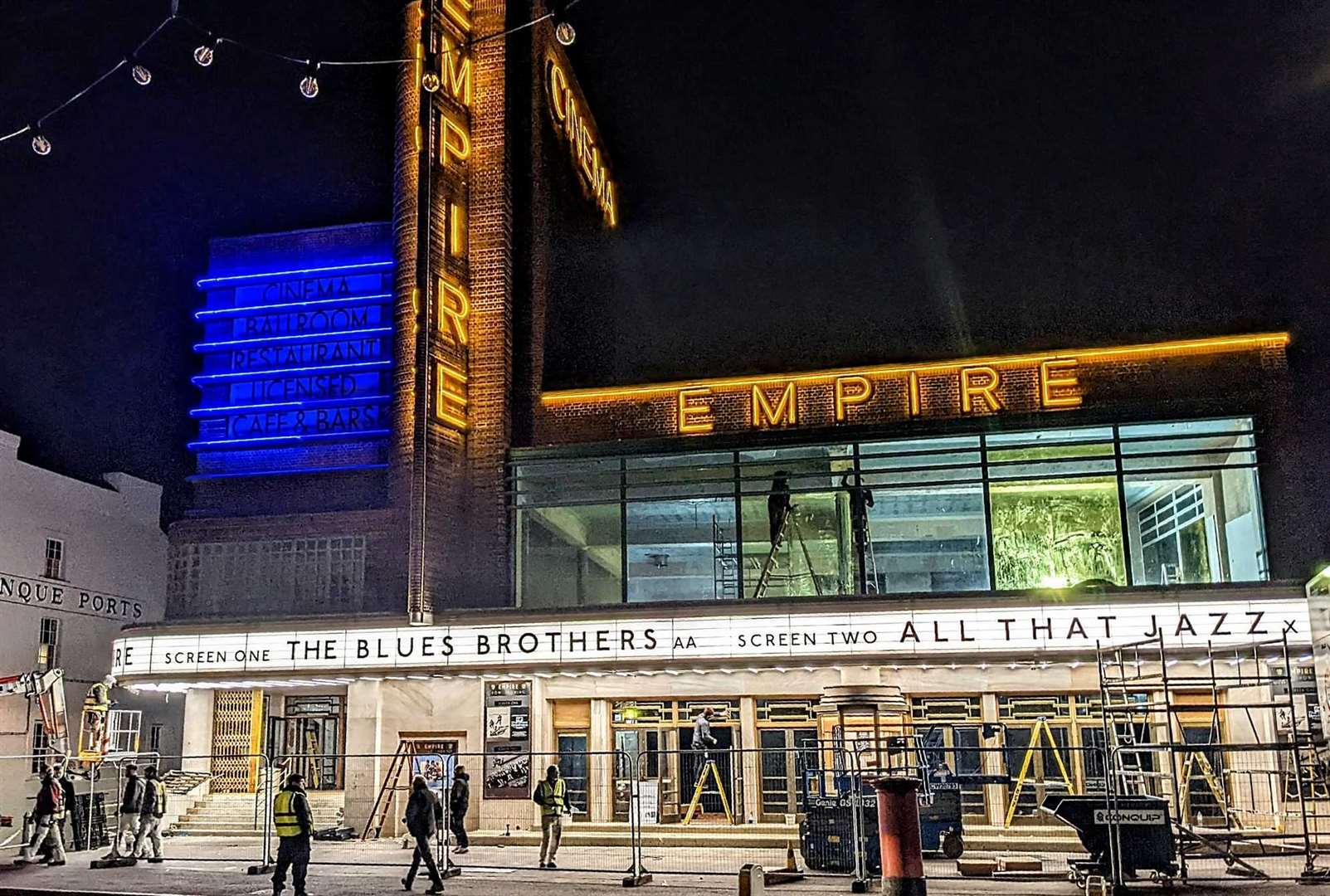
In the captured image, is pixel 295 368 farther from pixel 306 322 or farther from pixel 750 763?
pixel 750 763

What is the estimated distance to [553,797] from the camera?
65.3ft

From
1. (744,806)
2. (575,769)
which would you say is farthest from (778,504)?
(575,769)

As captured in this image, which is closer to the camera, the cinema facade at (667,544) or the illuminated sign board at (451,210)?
the cinema facade at (667,544)

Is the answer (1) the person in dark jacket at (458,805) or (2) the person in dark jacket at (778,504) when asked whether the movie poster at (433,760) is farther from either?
(2) the person in dark jacket at (778,504)

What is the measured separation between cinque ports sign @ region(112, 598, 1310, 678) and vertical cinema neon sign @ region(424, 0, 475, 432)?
18.0ft

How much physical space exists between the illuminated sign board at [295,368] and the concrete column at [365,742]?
6.32 m

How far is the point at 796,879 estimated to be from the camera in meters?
17.9

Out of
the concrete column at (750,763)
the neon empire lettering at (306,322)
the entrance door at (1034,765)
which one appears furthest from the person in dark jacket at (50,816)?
the entrance door at (1034,765)

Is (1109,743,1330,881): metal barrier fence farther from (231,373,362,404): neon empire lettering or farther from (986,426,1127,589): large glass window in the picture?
(231,373,362,404): neon empire lettering

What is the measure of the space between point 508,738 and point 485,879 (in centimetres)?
752

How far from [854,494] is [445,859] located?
36.9ft

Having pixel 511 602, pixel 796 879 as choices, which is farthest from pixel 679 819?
pixel 796 879

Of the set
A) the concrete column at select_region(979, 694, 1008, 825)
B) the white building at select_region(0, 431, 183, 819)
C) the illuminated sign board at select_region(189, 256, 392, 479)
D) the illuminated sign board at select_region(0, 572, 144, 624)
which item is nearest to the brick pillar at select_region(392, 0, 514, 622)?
the illuminated sign board at select_region(189, 256, 392, 479)

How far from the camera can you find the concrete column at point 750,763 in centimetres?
2497
